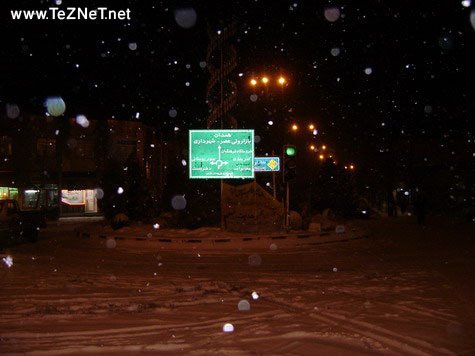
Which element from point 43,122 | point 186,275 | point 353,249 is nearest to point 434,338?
point 186,275

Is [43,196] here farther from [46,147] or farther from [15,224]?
[15,224]

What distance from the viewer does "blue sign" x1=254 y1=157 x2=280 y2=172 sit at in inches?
999

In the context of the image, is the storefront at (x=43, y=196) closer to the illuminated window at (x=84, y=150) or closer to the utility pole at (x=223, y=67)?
→ the illuminated window at (x=84, y=150)

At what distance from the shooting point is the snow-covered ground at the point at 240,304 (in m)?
6.46

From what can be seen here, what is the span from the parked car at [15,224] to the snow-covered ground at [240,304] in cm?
264

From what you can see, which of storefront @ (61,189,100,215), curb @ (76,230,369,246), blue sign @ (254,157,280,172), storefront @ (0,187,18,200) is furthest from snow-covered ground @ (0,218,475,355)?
storefront @ (61,189,100,215)

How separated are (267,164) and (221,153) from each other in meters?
2.45

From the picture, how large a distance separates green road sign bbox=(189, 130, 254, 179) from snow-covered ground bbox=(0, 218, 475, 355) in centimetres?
855

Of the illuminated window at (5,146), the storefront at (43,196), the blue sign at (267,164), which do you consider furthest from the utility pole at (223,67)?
the illuminated window at (5,146)

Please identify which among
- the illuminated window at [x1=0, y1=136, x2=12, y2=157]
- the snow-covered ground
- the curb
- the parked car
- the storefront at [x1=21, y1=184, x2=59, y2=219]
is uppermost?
the illuminated window at [x1=0, y1=136, x2=12, y2=157]

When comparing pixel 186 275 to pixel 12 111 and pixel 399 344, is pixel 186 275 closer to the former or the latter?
pixel 399 344

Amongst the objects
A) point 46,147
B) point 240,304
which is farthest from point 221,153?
point 46,147

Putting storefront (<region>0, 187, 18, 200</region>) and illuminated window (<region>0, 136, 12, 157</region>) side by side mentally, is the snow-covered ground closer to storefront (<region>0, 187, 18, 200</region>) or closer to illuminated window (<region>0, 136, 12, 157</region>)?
storefront (<region>0, 187, 18, 200</region>)

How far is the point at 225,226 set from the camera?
943 inches
